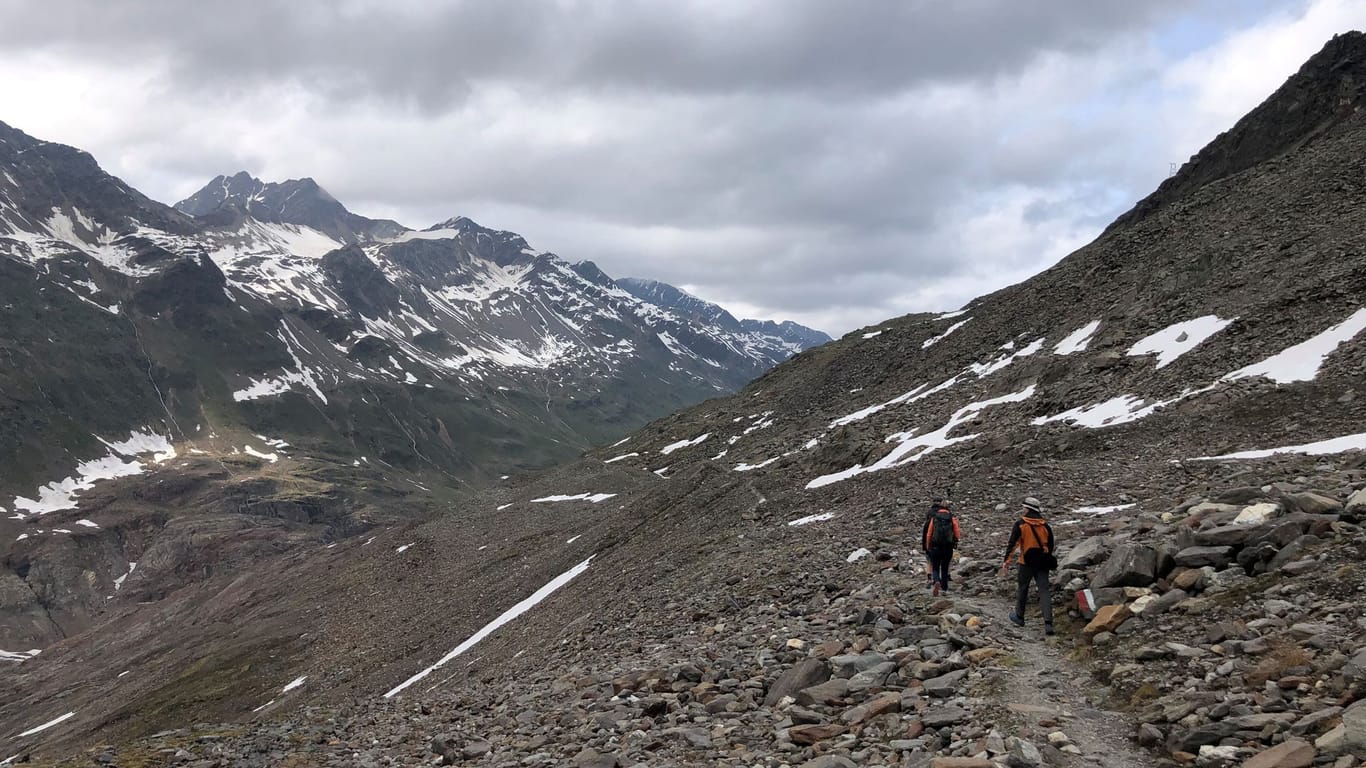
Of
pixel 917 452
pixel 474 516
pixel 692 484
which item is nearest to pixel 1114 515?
pixel 917 452

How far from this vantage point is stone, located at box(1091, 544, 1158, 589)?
577 inches

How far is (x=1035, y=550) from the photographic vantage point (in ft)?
51.0

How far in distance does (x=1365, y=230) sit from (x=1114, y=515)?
3274cm

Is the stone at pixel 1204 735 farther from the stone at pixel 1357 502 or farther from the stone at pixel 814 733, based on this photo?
the stone at pixel 1357 502

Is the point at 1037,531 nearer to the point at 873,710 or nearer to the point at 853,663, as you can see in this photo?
the point at 853,663

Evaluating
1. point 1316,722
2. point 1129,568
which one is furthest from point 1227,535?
point 1316,722

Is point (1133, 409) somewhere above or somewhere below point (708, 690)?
above

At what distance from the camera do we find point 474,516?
8850cm

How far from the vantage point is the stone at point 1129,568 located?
1465 centimetres

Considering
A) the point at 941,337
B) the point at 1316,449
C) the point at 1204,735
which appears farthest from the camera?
the point at 941,337

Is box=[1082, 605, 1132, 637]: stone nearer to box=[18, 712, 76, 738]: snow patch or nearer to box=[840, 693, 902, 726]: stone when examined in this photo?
box=[840, 693, 902, 726]: stone

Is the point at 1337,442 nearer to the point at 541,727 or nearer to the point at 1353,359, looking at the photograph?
the point at 1353,359

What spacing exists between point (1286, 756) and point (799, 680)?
23.7 feet

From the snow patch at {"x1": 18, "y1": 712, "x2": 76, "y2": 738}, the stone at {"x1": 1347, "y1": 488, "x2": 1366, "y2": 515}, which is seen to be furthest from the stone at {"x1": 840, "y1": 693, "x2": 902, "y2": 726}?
the snow patch at {"x1": 18, "y1": 712, "x2": 76, "y2": 738}
